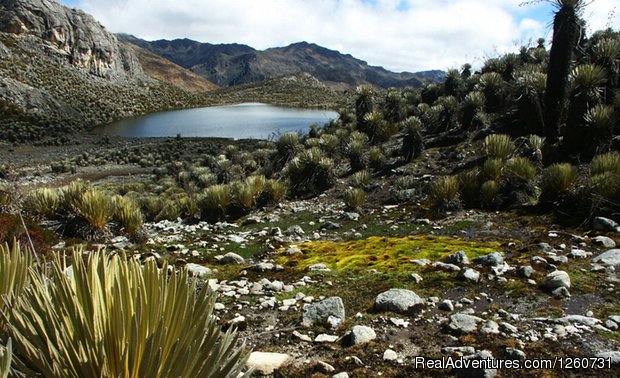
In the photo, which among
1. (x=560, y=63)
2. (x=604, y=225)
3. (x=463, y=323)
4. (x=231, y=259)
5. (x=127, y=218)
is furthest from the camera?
(x=560, y=63)

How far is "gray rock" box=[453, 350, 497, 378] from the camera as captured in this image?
8.38 feet

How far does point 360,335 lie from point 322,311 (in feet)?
1.85

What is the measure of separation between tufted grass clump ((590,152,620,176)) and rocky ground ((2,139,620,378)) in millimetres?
1329

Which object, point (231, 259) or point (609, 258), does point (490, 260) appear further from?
point (231, 259)

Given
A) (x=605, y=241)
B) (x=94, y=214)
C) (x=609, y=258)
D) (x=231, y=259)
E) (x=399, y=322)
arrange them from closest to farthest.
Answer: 1. (x=399, y=322)
2. (x=609, y=258)
3. (x=605, y=241)
4. (x=231, y=259)
5. (x=94, y=214)

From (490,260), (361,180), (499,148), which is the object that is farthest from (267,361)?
(499,148)

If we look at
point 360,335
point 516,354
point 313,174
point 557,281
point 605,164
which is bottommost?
point 360,335

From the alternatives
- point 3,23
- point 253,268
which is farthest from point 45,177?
point 3,23

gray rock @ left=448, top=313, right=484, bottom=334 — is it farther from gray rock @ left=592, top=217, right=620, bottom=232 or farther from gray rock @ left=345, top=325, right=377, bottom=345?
gray rock @ left=592, top=217, right=620, bottom=232

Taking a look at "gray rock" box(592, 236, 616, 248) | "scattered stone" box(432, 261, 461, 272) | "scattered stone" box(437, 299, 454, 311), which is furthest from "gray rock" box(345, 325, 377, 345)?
"gray rock" box(592, 236, 616, 248)

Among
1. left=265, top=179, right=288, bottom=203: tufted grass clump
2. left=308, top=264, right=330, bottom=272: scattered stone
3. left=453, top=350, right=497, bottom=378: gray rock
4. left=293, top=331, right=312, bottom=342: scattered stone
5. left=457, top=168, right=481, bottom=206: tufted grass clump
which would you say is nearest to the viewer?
left=453, top=350, right=497, bottom=378: gray rock

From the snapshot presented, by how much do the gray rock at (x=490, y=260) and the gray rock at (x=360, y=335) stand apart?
2062 mm

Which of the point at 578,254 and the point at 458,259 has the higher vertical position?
the point at 578,254

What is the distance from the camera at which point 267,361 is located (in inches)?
113
